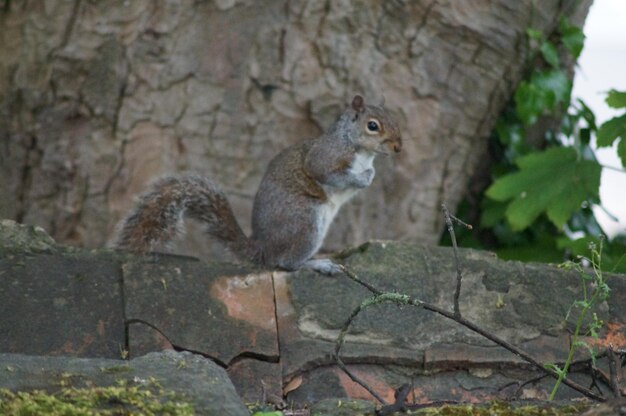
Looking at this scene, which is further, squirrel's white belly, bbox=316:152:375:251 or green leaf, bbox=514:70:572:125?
green leaf, bbox=514:70:572:125

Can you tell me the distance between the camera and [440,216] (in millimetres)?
4035

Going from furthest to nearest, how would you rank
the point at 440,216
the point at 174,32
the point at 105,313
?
1. the point at 440,216
2. the point at 174,32
3. the point at 105,313

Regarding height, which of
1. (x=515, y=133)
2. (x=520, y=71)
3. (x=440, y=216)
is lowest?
(x=440, y=216)

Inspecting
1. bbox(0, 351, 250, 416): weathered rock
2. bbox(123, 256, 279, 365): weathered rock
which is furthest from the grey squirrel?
bbox(0, 351, 250, 416): weathered rock

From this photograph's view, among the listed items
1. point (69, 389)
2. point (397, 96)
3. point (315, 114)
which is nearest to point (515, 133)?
point (397, 96)

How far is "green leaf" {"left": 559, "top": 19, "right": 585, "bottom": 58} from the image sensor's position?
12.5 feet

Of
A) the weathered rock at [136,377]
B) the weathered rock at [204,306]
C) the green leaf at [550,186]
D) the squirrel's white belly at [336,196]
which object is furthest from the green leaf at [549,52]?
the weathered rock at [136,377]

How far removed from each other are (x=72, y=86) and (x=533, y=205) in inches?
63.3

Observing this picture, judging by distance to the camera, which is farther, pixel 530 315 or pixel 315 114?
pixel 315 114

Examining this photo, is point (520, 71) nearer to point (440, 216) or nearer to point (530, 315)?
point (440, 216)

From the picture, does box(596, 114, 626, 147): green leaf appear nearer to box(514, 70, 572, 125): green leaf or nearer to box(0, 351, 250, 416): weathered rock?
box(514, 70, 572, 125): green leaf

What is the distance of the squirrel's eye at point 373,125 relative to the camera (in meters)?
3.39

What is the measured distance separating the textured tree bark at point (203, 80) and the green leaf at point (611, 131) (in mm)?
934

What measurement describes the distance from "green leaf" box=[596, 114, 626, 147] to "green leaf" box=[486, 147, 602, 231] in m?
0.38
